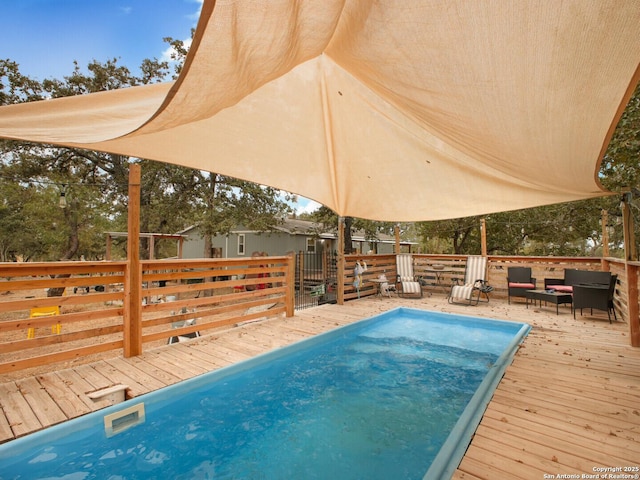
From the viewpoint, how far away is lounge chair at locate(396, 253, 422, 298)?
8555 mm

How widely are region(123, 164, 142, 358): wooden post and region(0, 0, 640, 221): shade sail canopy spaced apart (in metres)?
0.86

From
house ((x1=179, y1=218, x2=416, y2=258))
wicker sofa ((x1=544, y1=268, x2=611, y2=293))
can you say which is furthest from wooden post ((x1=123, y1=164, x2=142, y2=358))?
house ((x1=179, y1=218, x2=416, y2=258))

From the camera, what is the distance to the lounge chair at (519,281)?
7.27 meters

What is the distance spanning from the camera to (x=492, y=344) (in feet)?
16.5

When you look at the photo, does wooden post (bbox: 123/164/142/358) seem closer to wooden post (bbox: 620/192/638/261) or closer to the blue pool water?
the blue pool water

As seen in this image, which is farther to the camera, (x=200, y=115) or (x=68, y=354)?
Answer: (x=68, y=354)

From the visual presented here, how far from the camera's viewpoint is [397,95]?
242 cm

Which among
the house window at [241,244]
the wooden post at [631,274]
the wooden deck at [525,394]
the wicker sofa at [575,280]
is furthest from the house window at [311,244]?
the wooden post at [631,274]

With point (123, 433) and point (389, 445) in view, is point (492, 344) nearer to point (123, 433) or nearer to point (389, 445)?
point (389, 445)

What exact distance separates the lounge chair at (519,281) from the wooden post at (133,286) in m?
7.76

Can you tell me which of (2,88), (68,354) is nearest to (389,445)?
(68,354)

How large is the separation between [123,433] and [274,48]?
3.17 m

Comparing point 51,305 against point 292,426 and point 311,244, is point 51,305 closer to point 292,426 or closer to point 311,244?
point 292,426

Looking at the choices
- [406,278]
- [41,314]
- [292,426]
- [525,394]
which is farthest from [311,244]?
[525,394]
